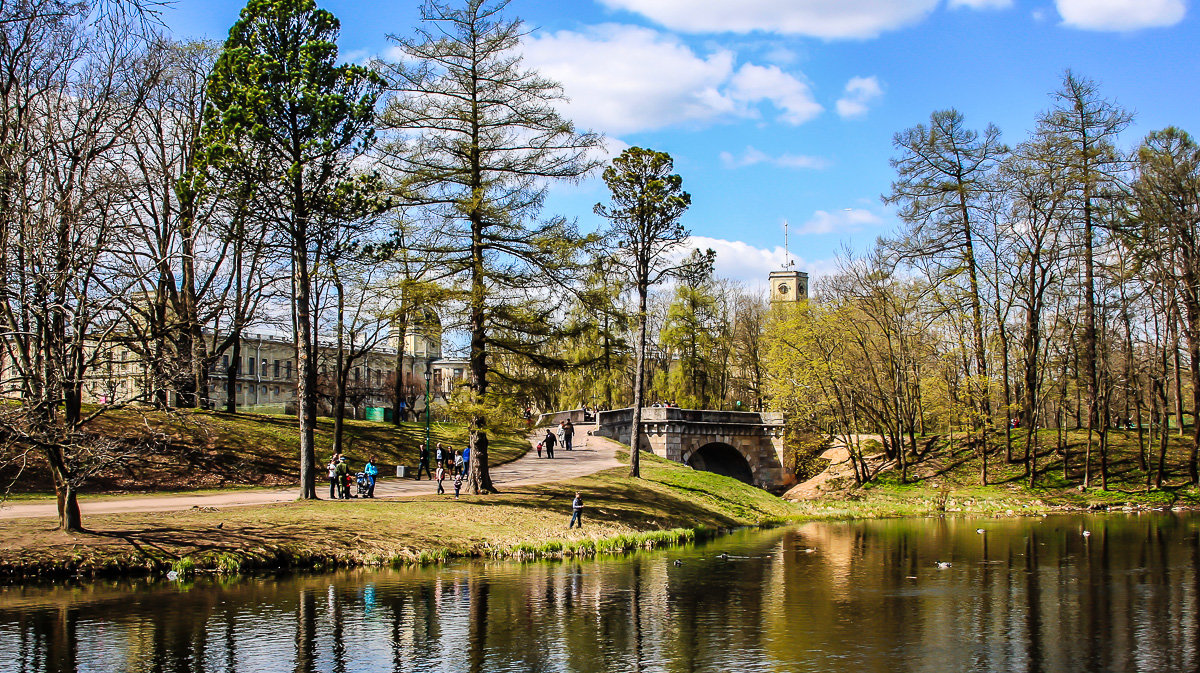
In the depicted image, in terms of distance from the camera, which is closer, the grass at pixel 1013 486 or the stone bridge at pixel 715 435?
the grass at pixel 1013 486

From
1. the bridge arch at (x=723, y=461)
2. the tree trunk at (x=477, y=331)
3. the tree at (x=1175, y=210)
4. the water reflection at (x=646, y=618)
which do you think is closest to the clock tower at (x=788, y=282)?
the bridge arch at (x=723, y=461)

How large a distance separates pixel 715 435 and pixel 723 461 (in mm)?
7509

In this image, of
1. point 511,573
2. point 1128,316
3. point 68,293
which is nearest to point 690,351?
point 1128,316

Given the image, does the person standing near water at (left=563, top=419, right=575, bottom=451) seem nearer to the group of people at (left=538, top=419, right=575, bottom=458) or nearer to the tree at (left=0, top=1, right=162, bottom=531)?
the group of people at (left=538, top=419, right=575, bottom=458)

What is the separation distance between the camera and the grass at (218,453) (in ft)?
103

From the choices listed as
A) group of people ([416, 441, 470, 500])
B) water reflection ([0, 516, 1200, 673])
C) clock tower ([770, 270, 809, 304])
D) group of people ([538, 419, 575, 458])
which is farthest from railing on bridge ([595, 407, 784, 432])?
clock tower ([770, 270, 809, 304])

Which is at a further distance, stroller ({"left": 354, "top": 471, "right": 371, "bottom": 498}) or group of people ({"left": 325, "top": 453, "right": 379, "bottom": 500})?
stroller ({"left": 354, "top": 471, "right": 371, "bottom": 498})

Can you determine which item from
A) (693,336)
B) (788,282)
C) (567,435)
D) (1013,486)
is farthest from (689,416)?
(788,282)

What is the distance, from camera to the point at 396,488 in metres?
33.9

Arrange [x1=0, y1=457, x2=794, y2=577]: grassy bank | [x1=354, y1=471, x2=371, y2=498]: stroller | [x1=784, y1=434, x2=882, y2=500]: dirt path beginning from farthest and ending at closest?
[x1=784, y1=434, x2=882, y2=500]: dirt path → [x1=354, y1=471, x2=371, y2=498]: stroller → [x1=0, y1=457, x2=794, y2=577]: grassy bank

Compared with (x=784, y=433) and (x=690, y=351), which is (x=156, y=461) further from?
(x=690, y=351)

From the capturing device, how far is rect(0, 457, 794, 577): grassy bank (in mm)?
20516

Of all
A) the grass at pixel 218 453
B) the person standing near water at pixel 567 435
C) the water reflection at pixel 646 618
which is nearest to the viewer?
the water reflection at pixel 646 618

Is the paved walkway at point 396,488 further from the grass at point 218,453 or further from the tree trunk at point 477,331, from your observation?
the tree trunk at point 477,331
